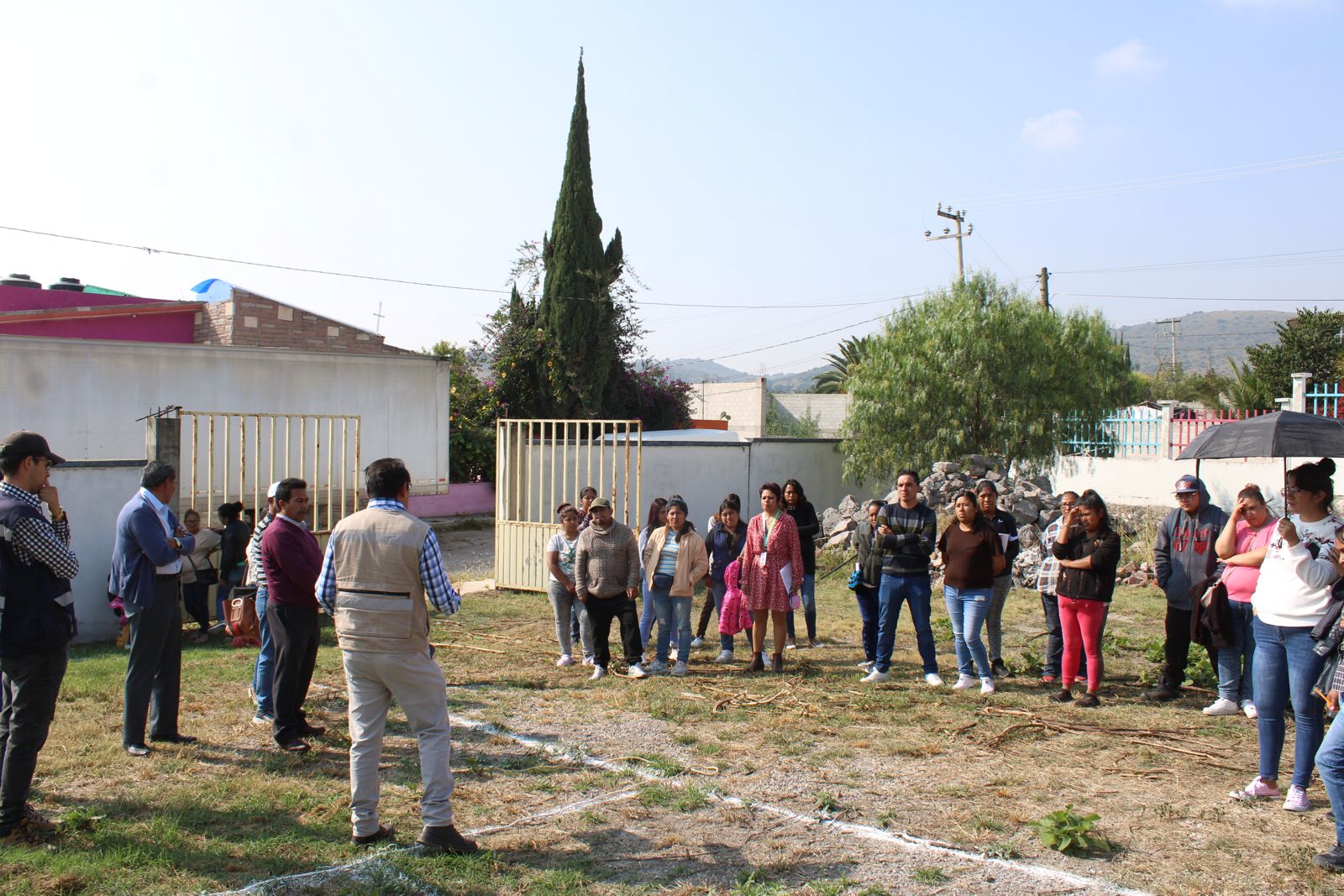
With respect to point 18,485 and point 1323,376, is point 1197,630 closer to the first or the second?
point 18,485

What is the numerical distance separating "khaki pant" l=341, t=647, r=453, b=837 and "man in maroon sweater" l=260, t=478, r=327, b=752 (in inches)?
73.4

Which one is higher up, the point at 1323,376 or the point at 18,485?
the point at 1323,376

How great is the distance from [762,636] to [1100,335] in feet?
44.3

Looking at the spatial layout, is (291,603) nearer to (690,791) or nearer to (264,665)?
(264,665)

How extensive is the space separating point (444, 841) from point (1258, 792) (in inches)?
170

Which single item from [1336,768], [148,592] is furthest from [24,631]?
[1336,768]

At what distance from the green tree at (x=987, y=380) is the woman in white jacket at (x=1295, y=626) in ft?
45.6

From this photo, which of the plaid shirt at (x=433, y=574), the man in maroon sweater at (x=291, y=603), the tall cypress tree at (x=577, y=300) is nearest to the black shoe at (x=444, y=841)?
the plaid shirt at (x=433, y=574)

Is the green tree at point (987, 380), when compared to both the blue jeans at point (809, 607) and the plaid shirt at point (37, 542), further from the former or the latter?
the plaid shirt at point (37, 542)

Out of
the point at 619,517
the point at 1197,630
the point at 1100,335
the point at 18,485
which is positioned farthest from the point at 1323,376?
the point at 18,485

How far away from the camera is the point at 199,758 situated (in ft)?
20.8

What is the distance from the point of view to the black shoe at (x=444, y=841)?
4.78 metres

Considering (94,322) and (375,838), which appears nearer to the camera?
(375,838)

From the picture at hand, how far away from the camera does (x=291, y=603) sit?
264 inches
